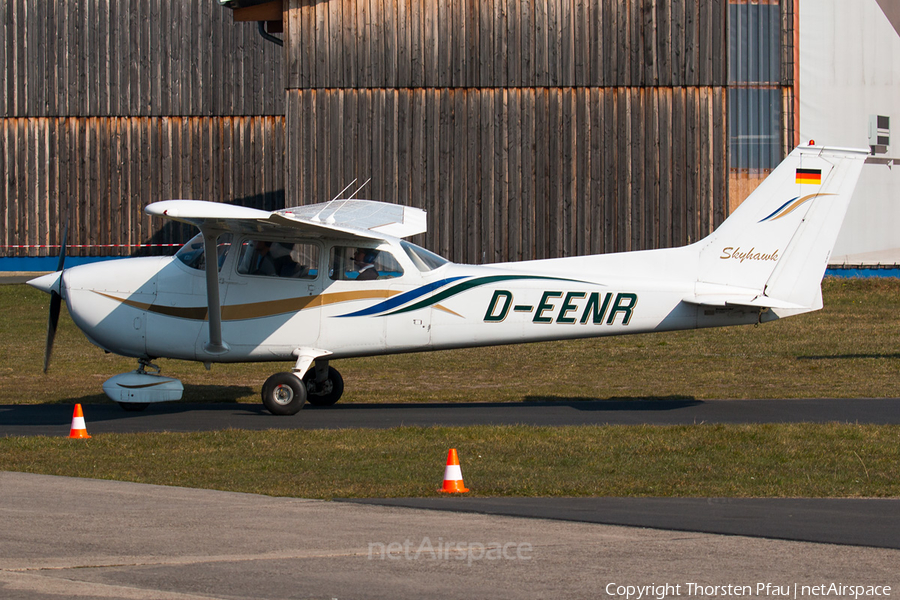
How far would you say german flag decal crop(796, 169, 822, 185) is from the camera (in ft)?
38.6

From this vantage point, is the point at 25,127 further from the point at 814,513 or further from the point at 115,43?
the point at 814,513

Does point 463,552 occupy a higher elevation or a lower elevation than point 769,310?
lower

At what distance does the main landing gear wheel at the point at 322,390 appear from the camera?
1347cm

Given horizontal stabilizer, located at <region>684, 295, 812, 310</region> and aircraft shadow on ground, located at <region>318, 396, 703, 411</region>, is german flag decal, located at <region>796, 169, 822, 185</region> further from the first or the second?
aircraft shadow on ground, located at <region>318, 396, 703, 411</region>

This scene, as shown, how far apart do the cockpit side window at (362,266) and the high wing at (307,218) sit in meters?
0.26

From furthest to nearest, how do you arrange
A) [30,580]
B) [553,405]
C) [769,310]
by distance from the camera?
[553,405] < [769,310] < [30,580]

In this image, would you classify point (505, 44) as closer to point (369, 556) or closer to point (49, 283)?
point (49, 283)

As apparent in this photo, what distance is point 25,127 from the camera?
97.9ft

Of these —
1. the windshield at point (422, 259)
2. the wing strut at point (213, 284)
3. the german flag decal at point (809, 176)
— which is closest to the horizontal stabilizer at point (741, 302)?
the german flag decal at point (809, 176)

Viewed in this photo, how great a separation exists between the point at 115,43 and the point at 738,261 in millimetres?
23846

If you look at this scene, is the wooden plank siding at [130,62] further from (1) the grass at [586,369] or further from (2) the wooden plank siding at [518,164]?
(1) the grass at [586,369]

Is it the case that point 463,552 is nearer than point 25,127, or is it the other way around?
point 463,552

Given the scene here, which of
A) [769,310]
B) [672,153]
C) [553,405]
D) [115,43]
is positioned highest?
[115,43]

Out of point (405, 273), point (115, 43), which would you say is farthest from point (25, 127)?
point (405, 273)
